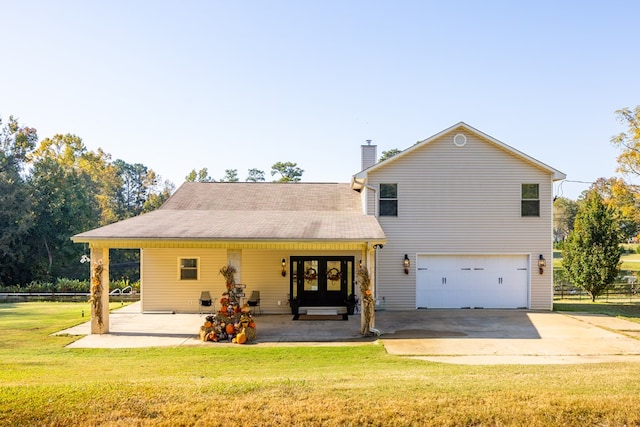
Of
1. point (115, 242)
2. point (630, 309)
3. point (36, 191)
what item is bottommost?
point (630, 309)

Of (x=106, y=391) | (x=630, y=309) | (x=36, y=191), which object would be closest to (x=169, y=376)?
(x=106, y=391)

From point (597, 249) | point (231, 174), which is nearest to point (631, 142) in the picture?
point (597, 249)

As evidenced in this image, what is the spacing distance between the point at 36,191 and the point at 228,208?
70.8 ft

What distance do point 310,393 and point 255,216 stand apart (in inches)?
417

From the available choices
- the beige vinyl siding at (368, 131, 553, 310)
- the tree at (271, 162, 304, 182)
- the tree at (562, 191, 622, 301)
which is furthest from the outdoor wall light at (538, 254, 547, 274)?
the tree at (271, 162, 304, 182)

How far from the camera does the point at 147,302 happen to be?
16984 mm

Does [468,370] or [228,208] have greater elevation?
[228,208]

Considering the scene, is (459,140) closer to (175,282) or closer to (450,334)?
(450,334)

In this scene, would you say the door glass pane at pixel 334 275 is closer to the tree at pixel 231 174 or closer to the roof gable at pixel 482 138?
the roof gable at pixel 482 138

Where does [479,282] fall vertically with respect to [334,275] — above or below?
below

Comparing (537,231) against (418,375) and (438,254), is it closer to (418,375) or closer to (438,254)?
(438,254)

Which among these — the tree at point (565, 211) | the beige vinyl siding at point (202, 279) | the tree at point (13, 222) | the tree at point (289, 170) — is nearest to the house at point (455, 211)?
the beige vinyl siding at point (202, 279)

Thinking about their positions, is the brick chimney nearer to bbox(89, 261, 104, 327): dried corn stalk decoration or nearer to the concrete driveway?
the concrete driveway

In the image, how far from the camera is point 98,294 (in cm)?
1293
